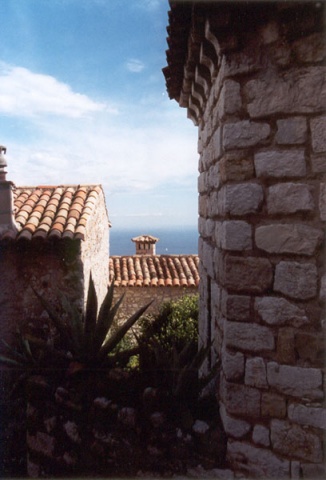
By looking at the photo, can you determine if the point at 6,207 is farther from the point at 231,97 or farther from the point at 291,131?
the point at 291,131

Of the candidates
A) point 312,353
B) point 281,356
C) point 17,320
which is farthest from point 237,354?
point 17,320

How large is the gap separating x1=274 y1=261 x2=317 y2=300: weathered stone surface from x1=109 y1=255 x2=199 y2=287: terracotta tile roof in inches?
369

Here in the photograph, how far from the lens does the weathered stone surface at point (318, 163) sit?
2105mm

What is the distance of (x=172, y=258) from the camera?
13.4m

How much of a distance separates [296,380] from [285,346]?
0.20m

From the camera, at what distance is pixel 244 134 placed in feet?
7.52

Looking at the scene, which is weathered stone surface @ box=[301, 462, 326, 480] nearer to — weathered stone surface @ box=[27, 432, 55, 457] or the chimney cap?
weathered stone surface @ box=[27, 432, 55, 457]

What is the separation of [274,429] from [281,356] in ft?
1.44

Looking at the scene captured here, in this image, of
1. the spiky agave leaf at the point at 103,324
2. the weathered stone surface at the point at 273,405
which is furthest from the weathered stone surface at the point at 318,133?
the spiky agave leaf at the point at 103,324

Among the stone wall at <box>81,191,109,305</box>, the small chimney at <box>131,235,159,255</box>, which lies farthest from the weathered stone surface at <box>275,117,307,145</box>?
the small chimney at <box>131,235,159,255</box>

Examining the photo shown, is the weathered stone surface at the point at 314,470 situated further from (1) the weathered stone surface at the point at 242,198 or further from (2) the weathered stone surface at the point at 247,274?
(1) the weathered stone surface at the point at 242,198

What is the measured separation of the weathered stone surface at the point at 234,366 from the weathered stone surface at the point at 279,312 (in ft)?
0.98

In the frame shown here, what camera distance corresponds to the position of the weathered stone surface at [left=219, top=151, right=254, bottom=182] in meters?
2.30

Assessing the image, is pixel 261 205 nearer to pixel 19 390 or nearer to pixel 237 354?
pixel 237 354
